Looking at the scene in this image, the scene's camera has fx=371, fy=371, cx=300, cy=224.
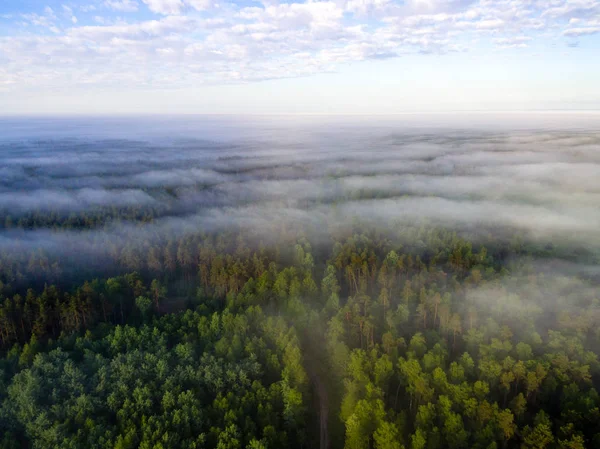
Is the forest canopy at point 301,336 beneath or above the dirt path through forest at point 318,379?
above

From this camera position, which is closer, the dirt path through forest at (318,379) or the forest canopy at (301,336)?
the forest canopy at (301,336)

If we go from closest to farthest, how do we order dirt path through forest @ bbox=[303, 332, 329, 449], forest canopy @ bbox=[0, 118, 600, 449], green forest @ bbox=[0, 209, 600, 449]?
green forest @ bbox=[0, 209, 600, 449] < forest canopy @ bbox=[0, 118, 600, 449] < dirt path through forest @ bbox=[303, 332, 329, 449]

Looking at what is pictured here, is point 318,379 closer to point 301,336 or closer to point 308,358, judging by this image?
point 308,358

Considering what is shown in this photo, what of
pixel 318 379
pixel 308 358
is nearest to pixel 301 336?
pixel 308 358

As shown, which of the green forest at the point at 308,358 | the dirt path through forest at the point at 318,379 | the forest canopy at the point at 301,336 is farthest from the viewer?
the dirt path through forest at the point at 318,379

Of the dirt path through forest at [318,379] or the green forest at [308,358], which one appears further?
the dirt path through forest at [318,379]

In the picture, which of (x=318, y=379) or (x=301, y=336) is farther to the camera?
(x=301, y=336)

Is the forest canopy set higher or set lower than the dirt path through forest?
higher

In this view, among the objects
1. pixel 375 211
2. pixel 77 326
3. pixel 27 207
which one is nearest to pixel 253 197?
pixel 375 211

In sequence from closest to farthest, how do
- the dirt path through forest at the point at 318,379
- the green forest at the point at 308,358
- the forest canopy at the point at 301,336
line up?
the green forest at the point at 308,358
the forest canopy at the point at 301,336
the dirt path through forest at the point at 318,379
